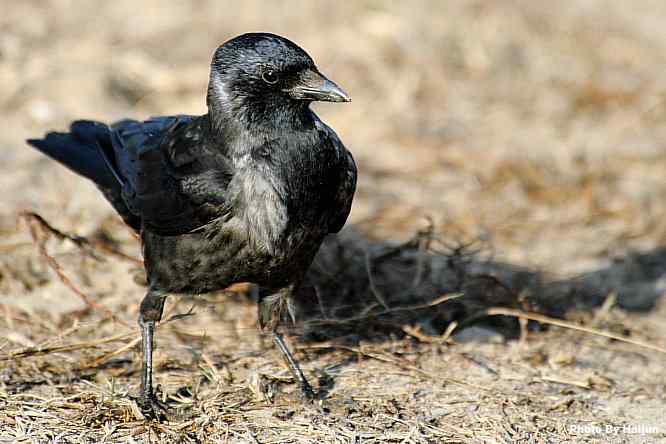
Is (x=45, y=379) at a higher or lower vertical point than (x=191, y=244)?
lower

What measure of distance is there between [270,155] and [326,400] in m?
1.11

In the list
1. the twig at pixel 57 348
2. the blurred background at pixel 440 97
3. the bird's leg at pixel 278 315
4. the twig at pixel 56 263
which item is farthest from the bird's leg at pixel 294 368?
the blurred background at pixel 440 97

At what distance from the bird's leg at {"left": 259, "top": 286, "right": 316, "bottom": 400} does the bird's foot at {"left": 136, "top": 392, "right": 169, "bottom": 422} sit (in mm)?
603

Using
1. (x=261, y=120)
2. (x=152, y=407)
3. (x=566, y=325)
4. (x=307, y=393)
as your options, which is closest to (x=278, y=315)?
(x=307, y=393)

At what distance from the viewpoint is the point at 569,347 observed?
4727mm

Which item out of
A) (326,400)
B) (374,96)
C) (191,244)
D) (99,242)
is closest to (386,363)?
(326,400)

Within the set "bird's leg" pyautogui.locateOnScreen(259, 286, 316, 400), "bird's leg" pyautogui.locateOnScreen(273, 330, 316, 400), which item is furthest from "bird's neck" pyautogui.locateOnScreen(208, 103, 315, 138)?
"bird's leg" pyautogui.locateOnScreen(273, 330, 316, 400)

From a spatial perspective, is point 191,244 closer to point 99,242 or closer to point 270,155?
point 270,155

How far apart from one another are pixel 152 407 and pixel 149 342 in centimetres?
38

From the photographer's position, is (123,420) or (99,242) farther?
(99,242)

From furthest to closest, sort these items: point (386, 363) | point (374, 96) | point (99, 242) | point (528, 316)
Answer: point (374, 96) → point (99, 242) → point (528, 316) → point (386, 363)

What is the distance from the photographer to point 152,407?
378 cm

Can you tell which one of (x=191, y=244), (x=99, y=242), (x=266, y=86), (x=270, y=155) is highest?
(x=266, y=86)

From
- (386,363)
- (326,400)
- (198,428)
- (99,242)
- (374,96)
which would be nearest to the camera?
(198,428)
